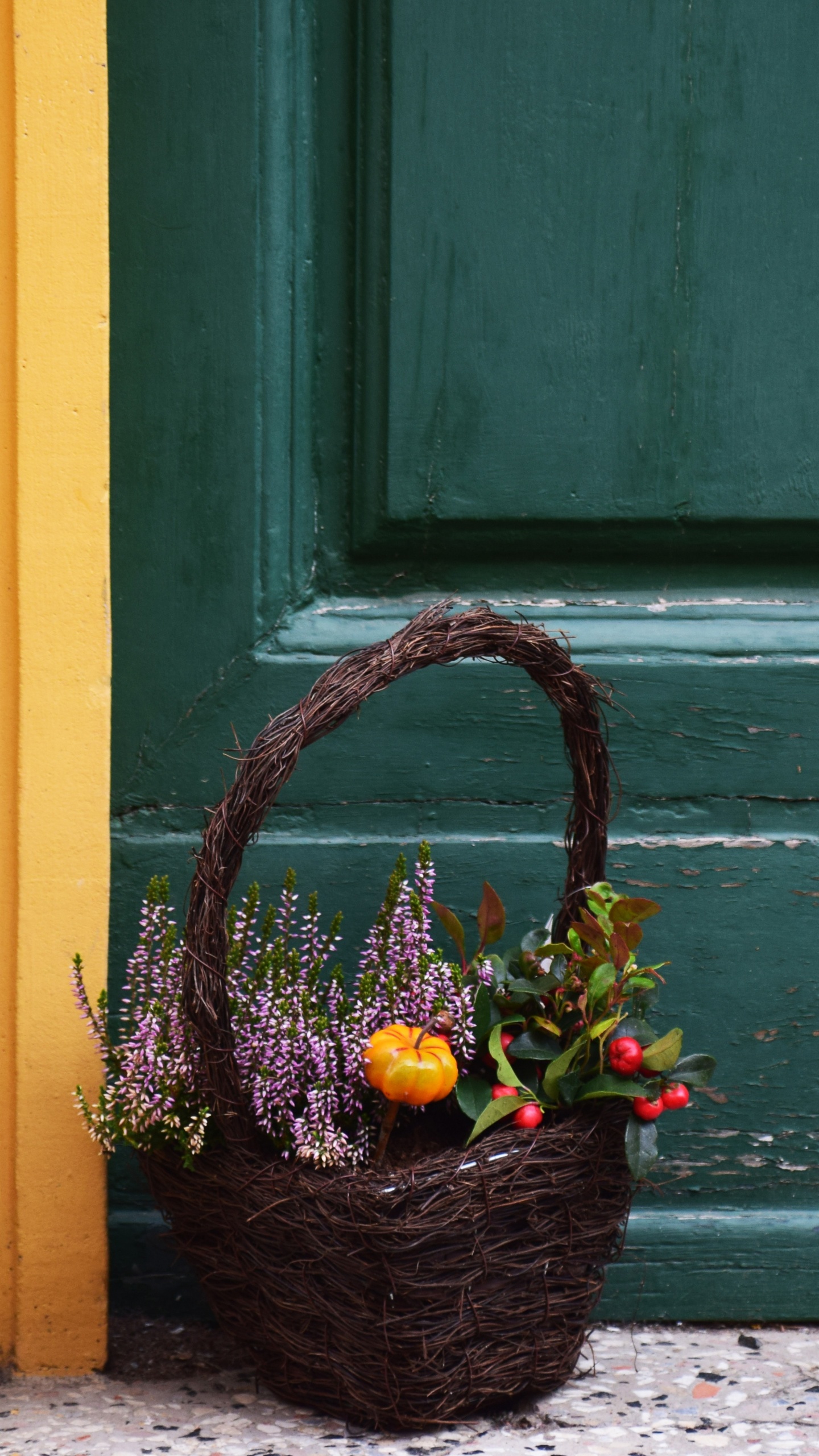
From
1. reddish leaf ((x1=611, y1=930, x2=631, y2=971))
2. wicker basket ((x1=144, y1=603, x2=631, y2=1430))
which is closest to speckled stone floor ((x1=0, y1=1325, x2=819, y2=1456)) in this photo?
wicker basket ((x1=144, y1=603, x2=631, y2=1430))

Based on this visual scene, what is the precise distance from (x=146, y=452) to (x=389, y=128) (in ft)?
1.76

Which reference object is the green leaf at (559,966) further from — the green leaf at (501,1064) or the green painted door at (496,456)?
the green painted door at (496,456)

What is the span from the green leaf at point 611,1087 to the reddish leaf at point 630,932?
0.46ft

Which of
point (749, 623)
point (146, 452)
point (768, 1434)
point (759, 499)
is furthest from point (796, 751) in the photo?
point (146, 452)

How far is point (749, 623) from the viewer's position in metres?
1.71

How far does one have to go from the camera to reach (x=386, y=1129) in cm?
129

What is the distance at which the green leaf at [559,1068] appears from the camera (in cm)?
130

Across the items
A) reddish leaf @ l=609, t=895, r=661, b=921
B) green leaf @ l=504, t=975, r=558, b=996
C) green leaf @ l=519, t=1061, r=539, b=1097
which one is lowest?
green leaf @ l=519, t=1061, r=539, b=1097

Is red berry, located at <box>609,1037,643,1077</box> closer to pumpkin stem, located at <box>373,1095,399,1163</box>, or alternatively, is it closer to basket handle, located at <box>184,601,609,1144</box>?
pumpkin stem, located at <box>373,1095,399,1163</box>

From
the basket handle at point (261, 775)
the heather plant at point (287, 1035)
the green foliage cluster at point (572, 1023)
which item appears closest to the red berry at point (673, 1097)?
the green foliage cluster at point (572, 1023)

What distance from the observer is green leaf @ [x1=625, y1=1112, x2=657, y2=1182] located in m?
1.28

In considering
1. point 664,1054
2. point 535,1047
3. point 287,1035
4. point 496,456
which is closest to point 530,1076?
point 535,1047

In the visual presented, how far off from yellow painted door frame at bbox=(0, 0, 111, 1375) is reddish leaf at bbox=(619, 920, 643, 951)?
0.66 m

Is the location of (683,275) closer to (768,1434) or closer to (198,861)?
(198,861)
